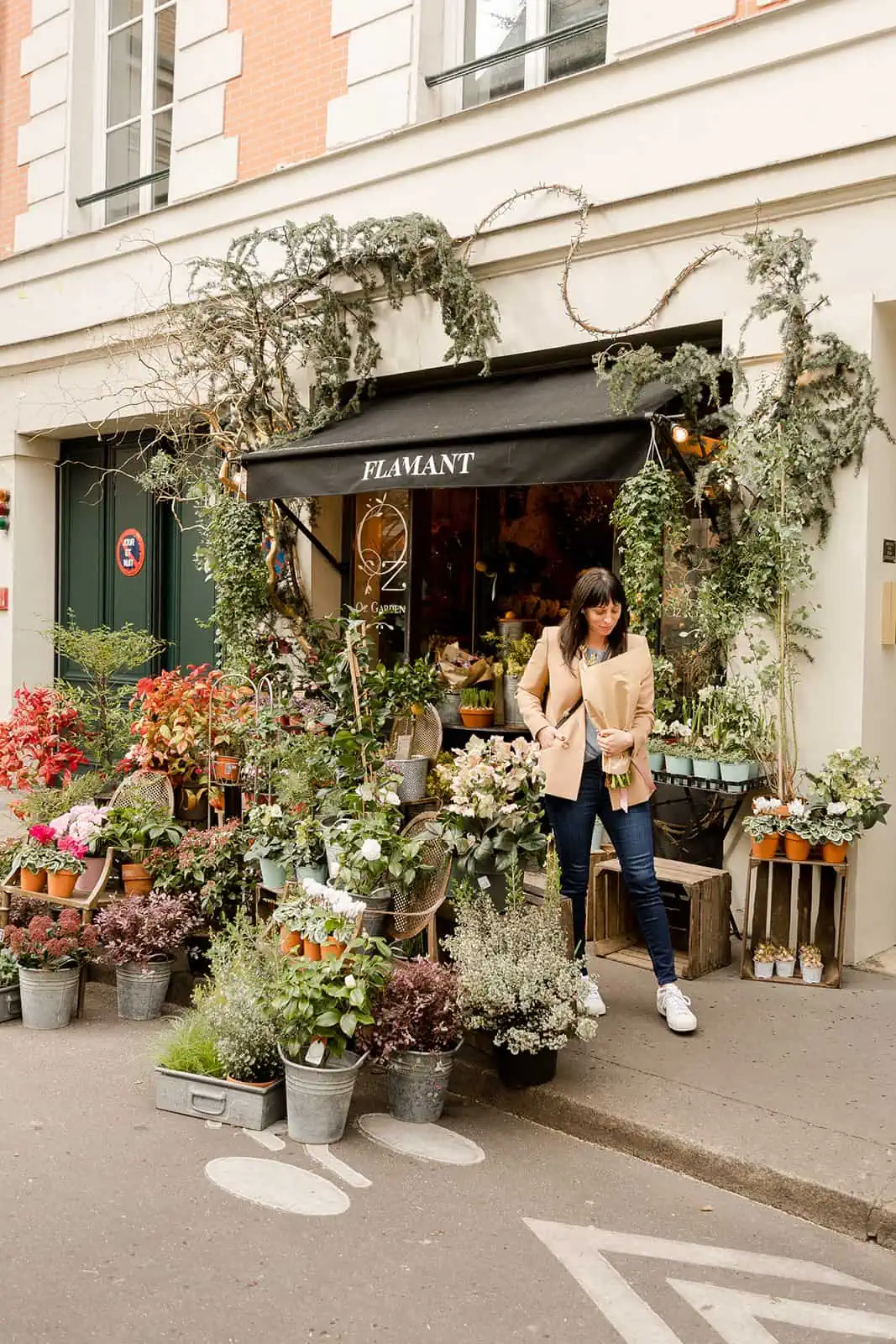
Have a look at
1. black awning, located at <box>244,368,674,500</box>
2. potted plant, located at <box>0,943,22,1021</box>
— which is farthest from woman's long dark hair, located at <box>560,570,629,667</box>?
potted plant, located at <box>0,943,22,1021</box>

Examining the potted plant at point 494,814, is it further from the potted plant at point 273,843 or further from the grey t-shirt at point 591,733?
the potted plant at point 273,843

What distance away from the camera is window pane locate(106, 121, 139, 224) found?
424 inches

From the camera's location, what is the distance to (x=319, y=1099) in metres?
4.29

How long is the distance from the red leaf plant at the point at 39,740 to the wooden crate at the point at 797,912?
15.0 ft

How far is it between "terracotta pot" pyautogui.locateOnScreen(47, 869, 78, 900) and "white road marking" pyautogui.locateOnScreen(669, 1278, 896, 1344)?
3688 mm

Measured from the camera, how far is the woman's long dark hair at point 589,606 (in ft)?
16.9

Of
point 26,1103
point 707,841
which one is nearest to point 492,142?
point 707,841

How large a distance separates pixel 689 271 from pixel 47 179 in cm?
703

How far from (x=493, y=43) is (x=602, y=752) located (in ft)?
17.7

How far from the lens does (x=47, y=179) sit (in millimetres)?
11102

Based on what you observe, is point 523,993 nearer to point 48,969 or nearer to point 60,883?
point 48,969

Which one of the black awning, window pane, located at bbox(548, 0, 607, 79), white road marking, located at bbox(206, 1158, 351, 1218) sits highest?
window pane, located at bbox(548, 0, 607, 79)

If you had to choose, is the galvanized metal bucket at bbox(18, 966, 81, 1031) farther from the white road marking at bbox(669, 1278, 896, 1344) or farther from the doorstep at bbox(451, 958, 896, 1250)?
the white road marking at bbox(669, 1278, 896, 1344)

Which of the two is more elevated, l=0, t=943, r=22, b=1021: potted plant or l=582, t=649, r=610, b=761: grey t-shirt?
l=582, t=649, r=610, b=761: grey t-shirt
